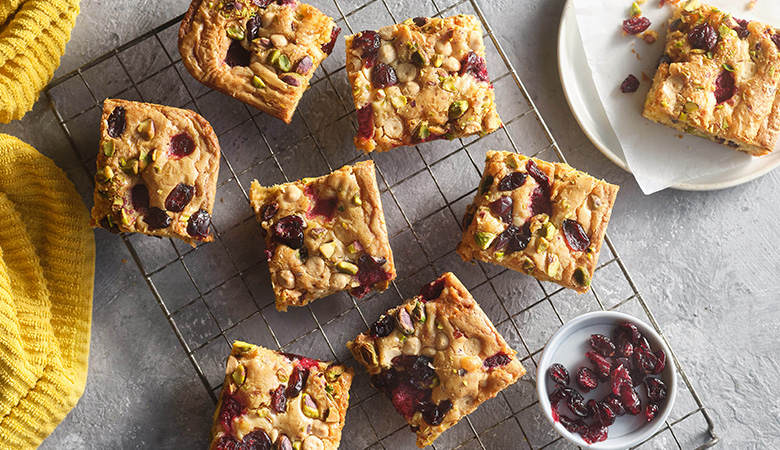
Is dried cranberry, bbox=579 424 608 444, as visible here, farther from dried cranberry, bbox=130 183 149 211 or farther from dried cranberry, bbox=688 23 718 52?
dried cranberry, bbox=130 183 149 211

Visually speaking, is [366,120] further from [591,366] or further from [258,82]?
[591,366]

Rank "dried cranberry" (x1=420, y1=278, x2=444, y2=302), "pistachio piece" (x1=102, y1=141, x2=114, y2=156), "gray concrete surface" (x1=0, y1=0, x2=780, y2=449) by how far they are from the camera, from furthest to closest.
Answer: "gray concrete surface" (x1=0, y1=0, x2=780, y2=449)
"dried cranberry" (x1=420, y1=278, x2=444, y2=302)
"pistachio piece" (x1=102, y1=141, x2=114, y2=156)

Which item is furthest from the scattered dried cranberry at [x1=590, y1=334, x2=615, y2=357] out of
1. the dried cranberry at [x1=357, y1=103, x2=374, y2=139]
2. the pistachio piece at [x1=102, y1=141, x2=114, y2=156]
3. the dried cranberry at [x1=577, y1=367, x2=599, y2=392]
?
the pistachio piece at [x1=102, y1=141, x2=114, y2=156]

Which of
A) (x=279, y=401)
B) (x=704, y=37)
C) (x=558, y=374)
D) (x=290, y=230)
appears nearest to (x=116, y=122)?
(x=290, y=230)

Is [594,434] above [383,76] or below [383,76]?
below

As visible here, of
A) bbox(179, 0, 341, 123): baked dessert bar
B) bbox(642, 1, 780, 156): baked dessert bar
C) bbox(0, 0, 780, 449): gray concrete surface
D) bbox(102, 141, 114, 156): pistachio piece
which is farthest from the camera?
bbox(0, 0, 780, 449): gray concrete surface

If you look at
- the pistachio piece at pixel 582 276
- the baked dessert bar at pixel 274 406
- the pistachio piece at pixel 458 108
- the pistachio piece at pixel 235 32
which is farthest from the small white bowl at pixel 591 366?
the pistachio piece at pixel 235 32

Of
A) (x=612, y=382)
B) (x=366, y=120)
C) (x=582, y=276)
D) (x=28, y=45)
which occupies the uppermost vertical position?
(x=28, y=45)
